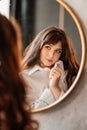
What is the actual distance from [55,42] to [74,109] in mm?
430

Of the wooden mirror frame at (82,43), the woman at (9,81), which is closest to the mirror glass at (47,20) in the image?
A: the wooden mirror frame at (82,43)

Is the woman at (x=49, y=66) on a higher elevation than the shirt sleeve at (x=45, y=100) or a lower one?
higher

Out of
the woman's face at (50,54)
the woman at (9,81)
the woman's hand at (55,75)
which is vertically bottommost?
the woman's hand at (55,75)

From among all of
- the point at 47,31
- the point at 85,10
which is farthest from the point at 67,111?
the point at 85,10

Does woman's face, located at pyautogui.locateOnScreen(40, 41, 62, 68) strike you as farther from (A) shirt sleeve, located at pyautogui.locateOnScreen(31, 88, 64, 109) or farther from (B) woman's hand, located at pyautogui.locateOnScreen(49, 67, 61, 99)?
(A) shirt sleeve, located at pyautogui.locateOnScreen(31, 88, 64, 109)

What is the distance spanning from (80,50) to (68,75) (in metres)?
0.17

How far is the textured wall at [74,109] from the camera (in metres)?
1.70

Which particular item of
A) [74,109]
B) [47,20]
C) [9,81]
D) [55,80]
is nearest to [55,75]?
[55,80]

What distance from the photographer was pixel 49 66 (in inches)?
70.2

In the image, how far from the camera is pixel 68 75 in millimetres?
1727

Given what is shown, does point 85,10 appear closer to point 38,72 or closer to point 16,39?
point 38,72

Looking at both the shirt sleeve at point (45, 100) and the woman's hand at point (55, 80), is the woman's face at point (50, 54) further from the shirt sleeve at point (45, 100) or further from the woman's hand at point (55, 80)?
the shirt sleeve at point (45, 100)

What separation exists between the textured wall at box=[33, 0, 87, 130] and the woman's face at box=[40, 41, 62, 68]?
196mm

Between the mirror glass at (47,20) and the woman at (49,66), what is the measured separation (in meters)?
0.03
